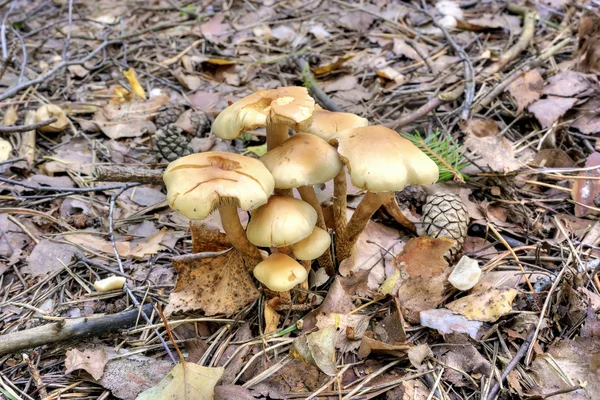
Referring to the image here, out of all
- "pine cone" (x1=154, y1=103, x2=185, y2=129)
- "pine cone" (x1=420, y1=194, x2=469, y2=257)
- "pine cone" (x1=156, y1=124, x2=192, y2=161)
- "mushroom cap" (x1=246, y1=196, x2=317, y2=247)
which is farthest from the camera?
"pine cone" (x1=154, y1=103, x2=185, y2=129)

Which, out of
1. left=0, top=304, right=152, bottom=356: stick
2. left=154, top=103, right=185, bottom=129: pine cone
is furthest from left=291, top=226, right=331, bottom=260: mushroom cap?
left=154, top=103, right=185, bottom=129: pine cone

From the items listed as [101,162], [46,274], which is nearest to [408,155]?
[46,274]

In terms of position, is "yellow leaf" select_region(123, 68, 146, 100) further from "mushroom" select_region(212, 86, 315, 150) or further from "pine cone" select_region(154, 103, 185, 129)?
"mushroom" select_region(212, 86, 315, 150)

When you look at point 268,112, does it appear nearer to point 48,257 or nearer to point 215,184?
point 215,184

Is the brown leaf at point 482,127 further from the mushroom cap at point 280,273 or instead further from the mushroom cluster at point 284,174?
the mushroom cap at point 280,273

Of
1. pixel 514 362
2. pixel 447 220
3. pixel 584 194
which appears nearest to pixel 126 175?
pixel 447 220

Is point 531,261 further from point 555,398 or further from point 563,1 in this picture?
point 563,1
